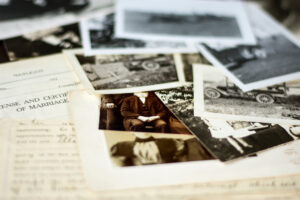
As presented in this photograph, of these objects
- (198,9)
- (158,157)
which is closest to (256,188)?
(158,157)

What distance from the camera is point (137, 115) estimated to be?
53 centimetres

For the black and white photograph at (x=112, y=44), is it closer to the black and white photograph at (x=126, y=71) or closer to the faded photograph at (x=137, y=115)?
the black and white photograph at (x=126, y=71)

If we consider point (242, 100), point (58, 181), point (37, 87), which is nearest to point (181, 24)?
point (242, 100)

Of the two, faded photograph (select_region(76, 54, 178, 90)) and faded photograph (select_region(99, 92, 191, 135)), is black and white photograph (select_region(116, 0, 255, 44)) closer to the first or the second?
faded photograph (select_region(76, 54, 178, 90))

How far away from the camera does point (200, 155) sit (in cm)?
48

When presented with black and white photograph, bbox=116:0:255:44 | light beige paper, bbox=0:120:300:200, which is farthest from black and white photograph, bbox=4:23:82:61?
light beige paper, bbox=0:120:300:200

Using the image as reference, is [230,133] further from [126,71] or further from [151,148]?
[126,71]

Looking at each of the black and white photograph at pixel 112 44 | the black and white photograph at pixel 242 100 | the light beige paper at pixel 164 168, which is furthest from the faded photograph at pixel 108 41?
the light beige paper at pixel 164 168

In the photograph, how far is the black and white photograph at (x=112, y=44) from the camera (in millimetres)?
681

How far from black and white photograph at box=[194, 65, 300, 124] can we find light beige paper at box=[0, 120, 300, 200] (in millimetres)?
129

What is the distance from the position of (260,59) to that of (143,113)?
33 cm

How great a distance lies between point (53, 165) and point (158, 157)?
0.16m

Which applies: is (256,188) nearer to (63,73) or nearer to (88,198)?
(88,198)

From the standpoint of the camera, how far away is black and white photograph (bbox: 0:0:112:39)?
0.72m
